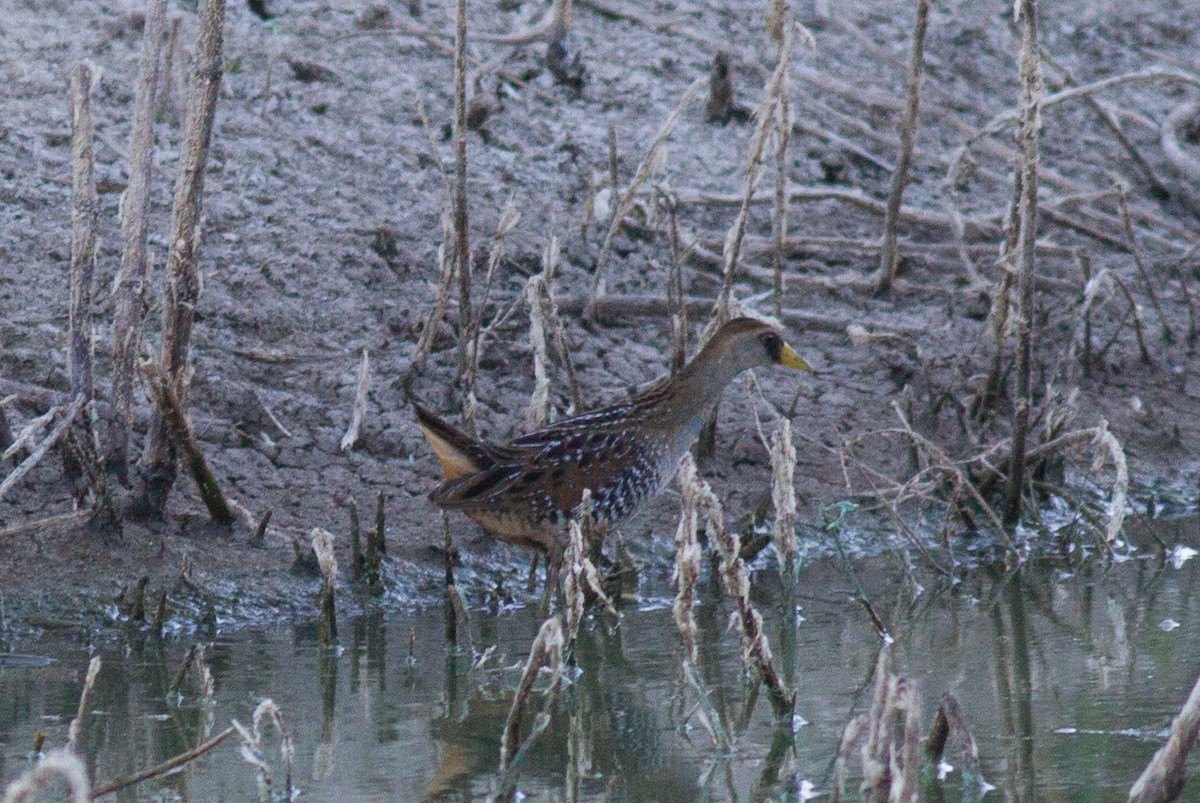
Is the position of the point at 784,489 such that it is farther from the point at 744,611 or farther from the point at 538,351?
the point at 538,351

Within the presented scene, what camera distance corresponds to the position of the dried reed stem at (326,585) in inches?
180

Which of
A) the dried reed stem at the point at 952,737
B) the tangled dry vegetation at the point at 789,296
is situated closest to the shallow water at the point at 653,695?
the dried reed stem at the point at 952,737

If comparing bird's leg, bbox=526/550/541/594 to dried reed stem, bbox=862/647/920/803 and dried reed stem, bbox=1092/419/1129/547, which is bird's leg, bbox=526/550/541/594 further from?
dried reed stem, bbox=862/647/920/803

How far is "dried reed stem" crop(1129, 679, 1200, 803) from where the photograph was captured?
263cm

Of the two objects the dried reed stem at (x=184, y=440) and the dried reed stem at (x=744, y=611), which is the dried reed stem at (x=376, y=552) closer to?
the dried reed stem at (x=184, y=440)

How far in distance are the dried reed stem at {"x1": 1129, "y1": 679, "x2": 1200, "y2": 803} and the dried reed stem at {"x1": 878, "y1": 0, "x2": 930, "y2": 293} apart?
13.6ft

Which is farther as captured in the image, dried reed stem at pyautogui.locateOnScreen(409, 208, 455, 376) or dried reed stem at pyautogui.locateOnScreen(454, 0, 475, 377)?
dried reed stem at pyautogui.locateOnScreen(409, 208, 455, 376)

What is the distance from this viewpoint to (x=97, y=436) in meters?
5.25

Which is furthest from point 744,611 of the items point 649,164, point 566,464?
point 649,164

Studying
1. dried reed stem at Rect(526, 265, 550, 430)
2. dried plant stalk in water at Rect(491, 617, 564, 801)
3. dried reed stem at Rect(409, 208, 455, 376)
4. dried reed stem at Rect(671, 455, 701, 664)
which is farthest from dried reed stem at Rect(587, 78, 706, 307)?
dried plant stalk in water at Rect(491, 617, 564, 801)

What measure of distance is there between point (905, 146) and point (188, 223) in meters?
2.87

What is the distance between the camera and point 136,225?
488 centimetres

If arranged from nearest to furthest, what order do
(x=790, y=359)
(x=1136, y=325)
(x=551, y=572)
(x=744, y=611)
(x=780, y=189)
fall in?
(x=744, y=611)
(x=551, y=572)
(x=790, y=359)
(x=780, y=189)
(x=1136, y=325)

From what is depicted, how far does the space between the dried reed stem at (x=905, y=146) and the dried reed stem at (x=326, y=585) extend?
9.61ft
